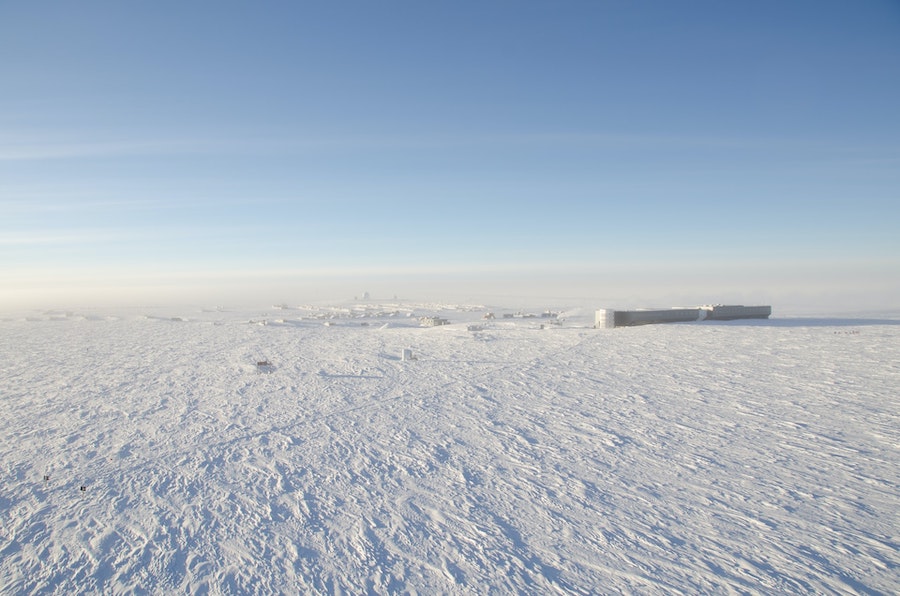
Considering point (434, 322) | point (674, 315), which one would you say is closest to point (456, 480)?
point (674, 315)

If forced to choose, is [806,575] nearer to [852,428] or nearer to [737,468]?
[737,468]

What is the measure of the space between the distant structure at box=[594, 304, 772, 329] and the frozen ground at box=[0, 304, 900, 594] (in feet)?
28.6

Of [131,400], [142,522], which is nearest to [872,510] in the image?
Result: [142,522]

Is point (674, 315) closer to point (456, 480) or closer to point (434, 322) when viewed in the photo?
point (434, 322)

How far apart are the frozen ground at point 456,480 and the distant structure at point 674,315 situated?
28.6 ft

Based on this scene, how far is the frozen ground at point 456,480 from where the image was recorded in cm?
432

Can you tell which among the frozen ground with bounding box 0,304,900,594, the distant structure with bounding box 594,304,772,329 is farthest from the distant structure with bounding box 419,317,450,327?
the frozen ground with bounding box 0,304,900,594

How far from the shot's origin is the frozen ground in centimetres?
432

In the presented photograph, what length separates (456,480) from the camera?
607 cm

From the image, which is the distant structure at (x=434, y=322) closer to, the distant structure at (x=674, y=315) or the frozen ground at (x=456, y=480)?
the distant structure at (x=674, y=315)

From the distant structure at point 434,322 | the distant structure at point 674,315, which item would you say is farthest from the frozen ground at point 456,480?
the distant structure at point 434,322

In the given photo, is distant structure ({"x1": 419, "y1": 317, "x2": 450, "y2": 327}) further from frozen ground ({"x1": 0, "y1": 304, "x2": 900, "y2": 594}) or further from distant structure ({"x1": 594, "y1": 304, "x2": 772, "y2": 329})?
frozen ground ({"x1": 0, "y1": 304, "x2": 900, "y2": 594})

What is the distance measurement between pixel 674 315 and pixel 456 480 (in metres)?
19.9

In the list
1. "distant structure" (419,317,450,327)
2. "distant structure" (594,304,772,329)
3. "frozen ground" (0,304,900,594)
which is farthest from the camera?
"distant structure" (419,317,450,327)
